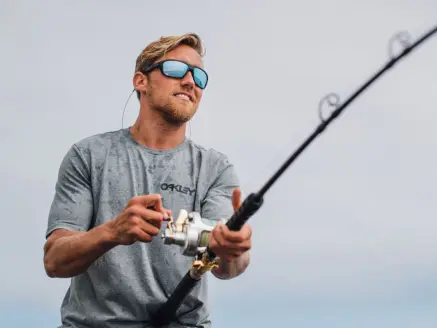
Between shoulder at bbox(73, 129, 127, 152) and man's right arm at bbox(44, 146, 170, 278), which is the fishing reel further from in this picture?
shoulder at bbox(73, 129, 127, 152)

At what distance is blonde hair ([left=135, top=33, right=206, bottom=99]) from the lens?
7.83 meters

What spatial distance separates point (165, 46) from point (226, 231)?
8.54 feet

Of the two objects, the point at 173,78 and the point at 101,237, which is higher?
the point at 173,78

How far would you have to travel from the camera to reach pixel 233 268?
6.85 meters

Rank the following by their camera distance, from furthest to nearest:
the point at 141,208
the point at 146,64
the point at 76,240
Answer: the point at 146,64, the point at 76,240, the point at 141,208

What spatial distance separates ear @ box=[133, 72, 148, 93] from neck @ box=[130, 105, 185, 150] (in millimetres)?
277

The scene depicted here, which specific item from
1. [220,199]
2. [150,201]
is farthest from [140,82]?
[150,201]

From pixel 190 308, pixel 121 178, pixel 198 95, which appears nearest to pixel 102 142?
pixel 121 178

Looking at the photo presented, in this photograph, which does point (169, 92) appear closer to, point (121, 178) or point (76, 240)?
point (121, 178)

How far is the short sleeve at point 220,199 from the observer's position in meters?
7.24

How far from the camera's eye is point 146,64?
26.1 feet

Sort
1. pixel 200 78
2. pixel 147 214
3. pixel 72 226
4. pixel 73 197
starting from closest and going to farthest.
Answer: pixel 147 214 → pixel 72 226 → pixel 73 197 → pixel 200 78

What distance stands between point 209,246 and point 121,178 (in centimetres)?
153

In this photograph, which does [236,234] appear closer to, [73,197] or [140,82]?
[73,197]
